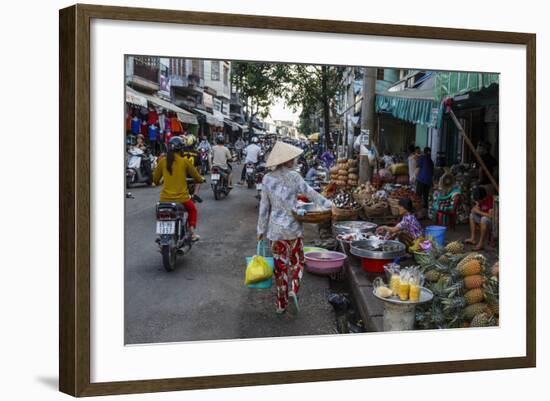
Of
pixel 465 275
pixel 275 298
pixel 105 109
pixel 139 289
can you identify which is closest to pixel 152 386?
pixel 139 289

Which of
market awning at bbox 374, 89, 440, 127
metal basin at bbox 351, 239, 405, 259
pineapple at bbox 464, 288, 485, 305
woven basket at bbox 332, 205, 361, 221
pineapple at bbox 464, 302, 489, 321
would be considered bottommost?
pineapple at bbox 464, 302, 489, 321

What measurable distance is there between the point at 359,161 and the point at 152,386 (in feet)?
10.8

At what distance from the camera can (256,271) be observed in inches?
187

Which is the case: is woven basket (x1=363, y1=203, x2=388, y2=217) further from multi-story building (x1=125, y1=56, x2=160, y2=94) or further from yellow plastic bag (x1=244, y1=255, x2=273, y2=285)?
multi-story building (x1=125, y1=56, x2=160, y2=94)

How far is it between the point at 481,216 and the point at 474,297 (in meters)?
0.79

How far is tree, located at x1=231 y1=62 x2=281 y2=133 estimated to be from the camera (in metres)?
4.39

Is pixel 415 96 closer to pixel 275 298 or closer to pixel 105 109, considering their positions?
pixel 275 298

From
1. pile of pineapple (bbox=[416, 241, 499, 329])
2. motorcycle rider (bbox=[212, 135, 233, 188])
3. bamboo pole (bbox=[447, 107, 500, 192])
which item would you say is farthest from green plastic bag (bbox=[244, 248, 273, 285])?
motorcycle rider (bbox=[212, 135, 233, 188])

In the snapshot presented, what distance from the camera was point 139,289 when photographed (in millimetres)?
4102

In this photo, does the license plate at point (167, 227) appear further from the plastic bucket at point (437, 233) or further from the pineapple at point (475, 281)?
the pineapple at point (475, 281)

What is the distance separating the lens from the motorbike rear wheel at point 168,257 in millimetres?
4991

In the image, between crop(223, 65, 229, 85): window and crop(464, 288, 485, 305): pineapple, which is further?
crop(464, 288, 485, 305): pineapple

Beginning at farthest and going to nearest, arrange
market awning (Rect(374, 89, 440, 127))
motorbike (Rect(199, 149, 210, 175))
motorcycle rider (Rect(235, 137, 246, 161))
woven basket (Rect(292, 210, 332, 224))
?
market awning (Rect(374, 89, 440, 127)), motorcycle rider (Rect(235, 137, 246, 161)), motorbike (Rect(199, 149, 210, 175)), woven basket (Rect(292, 210, 332, 224))

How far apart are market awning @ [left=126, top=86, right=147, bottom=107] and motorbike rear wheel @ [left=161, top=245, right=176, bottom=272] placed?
1280 mm
